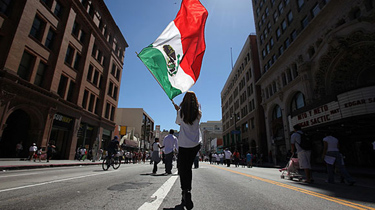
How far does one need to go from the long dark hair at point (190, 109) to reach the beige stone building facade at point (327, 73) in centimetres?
1354

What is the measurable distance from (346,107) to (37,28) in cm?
2654

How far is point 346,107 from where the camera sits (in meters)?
12.8

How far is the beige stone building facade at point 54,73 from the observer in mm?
15117

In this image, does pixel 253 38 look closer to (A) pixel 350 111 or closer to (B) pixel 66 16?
(A) pixel 350 111

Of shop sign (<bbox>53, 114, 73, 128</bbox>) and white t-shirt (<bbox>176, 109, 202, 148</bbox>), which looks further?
shop sign (<bbox>53, 114, 73, 128</bbox>)

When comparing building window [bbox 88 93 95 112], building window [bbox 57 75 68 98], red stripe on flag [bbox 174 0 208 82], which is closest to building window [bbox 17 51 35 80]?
building window [bbox 57 75 68 98]

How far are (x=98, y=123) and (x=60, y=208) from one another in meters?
28.3

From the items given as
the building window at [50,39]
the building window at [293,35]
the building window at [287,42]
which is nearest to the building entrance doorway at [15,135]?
the building window at [50,39]

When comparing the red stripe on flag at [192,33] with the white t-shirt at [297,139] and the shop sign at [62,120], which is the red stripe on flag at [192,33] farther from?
the shop sign at [62,120]

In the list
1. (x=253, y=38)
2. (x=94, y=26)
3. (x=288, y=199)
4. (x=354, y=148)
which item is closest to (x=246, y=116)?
(x=253, y=38)

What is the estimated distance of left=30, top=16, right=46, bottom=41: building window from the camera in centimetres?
1748

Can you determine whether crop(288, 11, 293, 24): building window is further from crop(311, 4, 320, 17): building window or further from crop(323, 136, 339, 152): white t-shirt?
crop(323, 136, 339, 152): white t-shirt

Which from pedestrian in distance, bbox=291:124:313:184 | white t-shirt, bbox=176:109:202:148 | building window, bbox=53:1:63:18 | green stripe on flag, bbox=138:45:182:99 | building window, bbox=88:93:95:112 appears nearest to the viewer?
white t-shirt, bbox=176:109:202:148

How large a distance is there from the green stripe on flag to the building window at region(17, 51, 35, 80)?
16327mm
